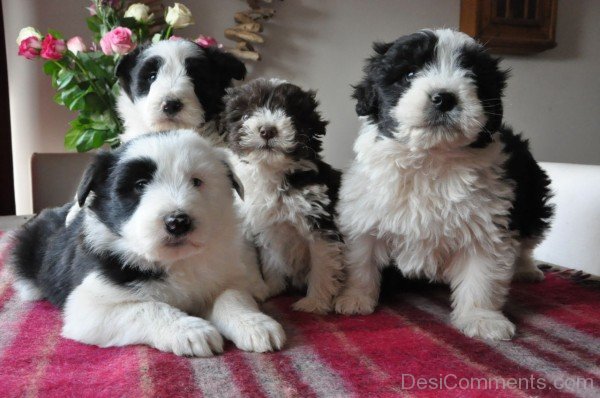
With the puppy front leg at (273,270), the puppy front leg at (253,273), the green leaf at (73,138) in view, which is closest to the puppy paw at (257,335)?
the puppy front leg at (253,273)

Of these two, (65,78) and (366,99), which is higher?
(65,78)

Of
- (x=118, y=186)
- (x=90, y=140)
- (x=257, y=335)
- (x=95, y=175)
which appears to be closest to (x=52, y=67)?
(x=90, y=140)

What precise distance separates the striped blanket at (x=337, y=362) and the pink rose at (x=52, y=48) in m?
1.47

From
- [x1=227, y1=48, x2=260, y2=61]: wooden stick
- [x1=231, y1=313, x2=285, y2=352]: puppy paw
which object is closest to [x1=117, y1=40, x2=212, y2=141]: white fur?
[x1=231, y1=313, x2=285, y2=352]: puppy paw

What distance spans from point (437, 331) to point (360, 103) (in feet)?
2.41

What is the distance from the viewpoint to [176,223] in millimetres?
1247

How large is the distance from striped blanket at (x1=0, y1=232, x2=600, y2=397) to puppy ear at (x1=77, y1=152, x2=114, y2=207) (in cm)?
40

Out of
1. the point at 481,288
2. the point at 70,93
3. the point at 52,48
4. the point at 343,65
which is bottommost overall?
the point at 481,288

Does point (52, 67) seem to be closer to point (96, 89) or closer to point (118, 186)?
point (96, 89)

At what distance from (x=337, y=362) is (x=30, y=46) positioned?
2364mm

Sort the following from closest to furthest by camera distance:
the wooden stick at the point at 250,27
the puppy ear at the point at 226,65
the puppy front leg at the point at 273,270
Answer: the puppy front leg at the point at 273,270, the puppy ear at the point at 226,65, the wooden stick at the point at 250,27

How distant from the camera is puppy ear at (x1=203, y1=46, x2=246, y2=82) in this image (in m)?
2.18

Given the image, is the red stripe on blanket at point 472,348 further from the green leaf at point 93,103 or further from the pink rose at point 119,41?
the green leaf at point 93,103

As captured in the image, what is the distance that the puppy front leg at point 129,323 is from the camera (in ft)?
4.07
